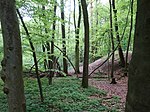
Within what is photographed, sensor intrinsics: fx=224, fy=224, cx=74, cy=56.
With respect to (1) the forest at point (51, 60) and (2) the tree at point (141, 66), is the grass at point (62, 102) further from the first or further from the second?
(2) the tree at point (141, 66)

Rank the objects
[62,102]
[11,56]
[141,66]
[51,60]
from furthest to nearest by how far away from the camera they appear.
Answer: [51,60], [62,102], [11,56], [141,66]

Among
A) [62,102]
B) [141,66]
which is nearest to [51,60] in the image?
[62,102]

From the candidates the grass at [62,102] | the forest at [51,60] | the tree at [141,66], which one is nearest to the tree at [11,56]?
the forest at [51,60]

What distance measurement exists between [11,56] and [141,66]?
2.04 m

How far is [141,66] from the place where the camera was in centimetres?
167

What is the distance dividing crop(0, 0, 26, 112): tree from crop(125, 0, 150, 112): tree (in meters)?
1.93

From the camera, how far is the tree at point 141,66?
1629 mm

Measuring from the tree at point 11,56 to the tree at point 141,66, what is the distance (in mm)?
1926

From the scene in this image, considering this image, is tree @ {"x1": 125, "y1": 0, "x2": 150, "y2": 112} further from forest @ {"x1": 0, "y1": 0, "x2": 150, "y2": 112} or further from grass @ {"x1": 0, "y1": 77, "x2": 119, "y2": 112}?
grass @ {"x1": 0, "y1": 77, "x2": 119, "y2": 112}

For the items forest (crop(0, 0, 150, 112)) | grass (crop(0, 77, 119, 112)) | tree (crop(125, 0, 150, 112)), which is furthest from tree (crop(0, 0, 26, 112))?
grass (crop(0, 77, 119, 112))

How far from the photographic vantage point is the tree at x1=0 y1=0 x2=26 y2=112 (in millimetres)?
3107

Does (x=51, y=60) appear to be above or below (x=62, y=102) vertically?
above

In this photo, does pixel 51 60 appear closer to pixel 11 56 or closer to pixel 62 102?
pixel 62 102

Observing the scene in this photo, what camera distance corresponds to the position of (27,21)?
9.76 meters
